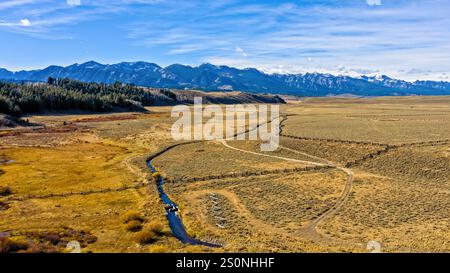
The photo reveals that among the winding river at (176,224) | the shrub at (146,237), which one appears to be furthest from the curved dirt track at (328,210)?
the shrub at (146,237)

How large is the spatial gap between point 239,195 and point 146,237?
1721cm

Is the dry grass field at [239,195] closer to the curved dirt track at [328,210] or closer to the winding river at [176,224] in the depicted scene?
the curved dirt track at [328,210]

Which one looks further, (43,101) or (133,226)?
(43,101)

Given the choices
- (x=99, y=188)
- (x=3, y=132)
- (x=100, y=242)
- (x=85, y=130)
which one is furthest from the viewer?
(x=85, y=130)

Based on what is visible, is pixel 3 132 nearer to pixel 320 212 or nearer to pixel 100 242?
pixel 100 242

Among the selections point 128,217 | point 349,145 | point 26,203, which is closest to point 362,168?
point 349,145

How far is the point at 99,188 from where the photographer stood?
52062mm

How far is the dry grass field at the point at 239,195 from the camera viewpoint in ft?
111

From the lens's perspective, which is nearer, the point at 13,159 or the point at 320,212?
the point at 320,212

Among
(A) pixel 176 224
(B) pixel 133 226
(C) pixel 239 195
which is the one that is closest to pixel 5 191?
(B) pixel 133 226

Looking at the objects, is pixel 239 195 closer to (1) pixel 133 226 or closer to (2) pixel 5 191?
(1) pixel 133 226

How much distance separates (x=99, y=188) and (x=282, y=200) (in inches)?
973

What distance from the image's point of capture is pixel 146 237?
3319 cm

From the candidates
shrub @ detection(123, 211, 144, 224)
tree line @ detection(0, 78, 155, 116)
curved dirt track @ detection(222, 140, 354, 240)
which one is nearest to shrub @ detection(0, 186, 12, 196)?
shrub @ detection(123, 211, 144, 224)
